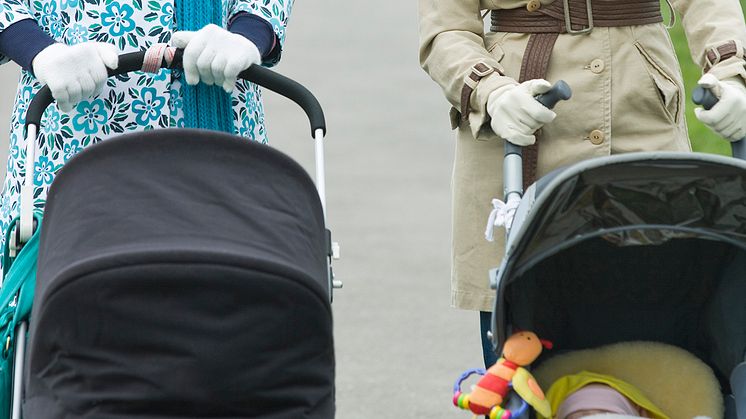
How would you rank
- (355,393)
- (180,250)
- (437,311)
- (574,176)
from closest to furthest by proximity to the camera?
(180,250) < (574,176) < (355,393) < (437,311)

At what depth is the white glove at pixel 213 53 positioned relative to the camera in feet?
10.9

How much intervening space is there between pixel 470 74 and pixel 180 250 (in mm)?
1168

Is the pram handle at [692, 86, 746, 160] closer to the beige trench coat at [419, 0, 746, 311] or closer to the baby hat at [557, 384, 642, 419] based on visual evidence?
the beige trench coat at [419, 0, 746, 311]

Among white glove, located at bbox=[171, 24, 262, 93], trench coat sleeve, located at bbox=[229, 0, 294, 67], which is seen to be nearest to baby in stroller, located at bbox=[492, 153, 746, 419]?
white glove, located at bbox=[171, 24, 262, 93]

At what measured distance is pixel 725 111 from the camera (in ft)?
11.2

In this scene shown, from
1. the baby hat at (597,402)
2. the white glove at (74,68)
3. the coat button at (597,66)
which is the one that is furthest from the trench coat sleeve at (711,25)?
the white glove at (74,68)

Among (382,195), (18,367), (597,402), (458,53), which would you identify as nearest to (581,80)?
(458,53)

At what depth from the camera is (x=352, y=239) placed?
24.2ft

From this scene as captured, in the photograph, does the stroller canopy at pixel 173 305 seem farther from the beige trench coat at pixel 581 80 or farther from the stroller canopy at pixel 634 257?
the beige trench coat at pixel 581 80

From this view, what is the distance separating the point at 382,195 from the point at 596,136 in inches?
171

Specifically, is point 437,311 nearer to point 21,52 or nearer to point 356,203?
point 356,203

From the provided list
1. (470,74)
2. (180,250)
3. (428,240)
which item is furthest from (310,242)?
(428,240)

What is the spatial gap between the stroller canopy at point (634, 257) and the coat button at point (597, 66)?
52cm

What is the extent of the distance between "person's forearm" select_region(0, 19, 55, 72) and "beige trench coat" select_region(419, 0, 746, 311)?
1.00m
